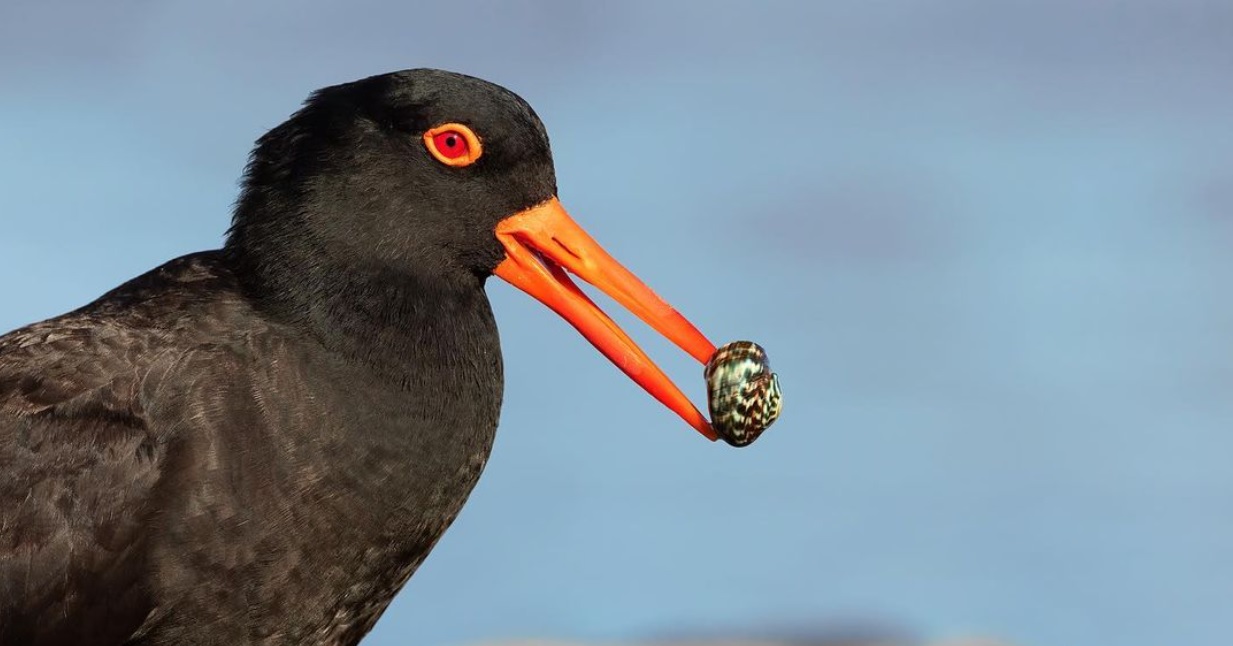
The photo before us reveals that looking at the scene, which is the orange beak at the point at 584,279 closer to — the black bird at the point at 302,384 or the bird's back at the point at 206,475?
the black bird at the point at 302,384

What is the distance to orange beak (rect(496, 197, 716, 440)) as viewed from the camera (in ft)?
18.3

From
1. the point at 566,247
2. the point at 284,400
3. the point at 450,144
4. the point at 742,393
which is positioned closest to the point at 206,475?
the point at 284,400

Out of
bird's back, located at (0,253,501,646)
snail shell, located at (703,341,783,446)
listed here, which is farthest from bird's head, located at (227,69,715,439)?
bird's back, located at (0,253,501,646)

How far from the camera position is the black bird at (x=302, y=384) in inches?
194

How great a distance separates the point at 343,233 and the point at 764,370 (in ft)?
4.69

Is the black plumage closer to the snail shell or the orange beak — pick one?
the orange beak

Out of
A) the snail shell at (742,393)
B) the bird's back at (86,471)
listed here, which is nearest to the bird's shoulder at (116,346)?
the bird's back at (86,471)

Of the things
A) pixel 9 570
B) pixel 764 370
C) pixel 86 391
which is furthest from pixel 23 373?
pixel 764 370

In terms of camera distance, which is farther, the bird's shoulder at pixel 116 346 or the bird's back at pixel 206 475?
the bird's shoulder at pixel 116 346

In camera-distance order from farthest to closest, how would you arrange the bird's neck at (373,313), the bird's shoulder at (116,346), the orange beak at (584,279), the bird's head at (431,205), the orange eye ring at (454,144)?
1. the orange beak at (584,279)
2. the orange eye ring at (454,144)
3. the bird's head at (431,205)
4. the bird's neck at (373,313)
5. the bird's shoulder at (116,346)

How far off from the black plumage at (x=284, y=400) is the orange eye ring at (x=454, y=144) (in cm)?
3

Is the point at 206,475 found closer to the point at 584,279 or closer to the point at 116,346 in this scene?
the point at 116,346

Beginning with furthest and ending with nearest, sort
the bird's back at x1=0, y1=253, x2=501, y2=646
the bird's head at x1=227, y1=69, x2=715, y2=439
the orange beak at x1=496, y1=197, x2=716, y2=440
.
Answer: the orange beak at x1=496, y1=197, x2=716, y2=440 < the bird's head at x1=227, y1=69, x2=715, y2=439 < the bird's back at x1=0, y1=253, x2=501, y2=646

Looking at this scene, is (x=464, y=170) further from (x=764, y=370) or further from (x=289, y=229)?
(x=764, y=370)
